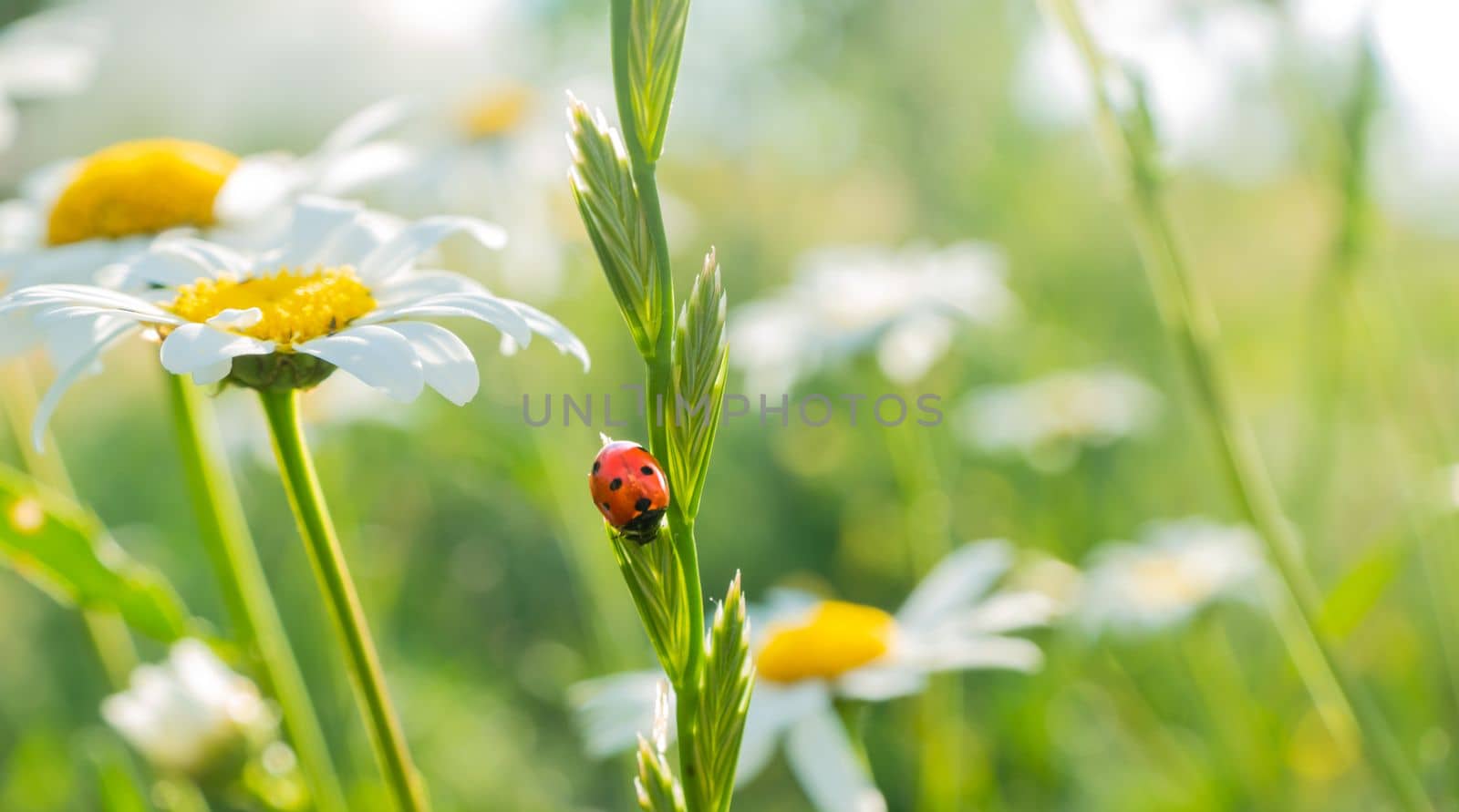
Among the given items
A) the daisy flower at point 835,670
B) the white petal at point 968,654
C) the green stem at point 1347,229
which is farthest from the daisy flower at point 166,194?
the green stem at point 1347,229

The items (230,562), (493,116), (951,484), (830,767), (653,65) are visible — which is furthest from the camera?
(951,484)

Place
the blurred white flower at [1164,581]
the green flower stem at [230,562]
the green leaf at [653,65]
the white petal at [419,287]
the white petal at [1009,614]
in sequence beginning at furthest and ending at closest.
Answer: the blurred white flower at [1164,581]
the white petal at [1009,614]
the green flower stem at [230,562]
the white petal at [419,287]
the green leaf at [653,65]

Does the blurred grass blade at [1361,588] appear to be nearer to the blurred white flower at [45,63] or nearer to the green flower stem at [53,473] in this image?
the green flower stem at [53,473]

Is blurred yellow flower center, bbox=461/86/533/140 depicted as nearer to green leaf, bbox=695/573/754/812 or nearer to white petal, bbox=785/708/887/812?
white petal, bbox=785/708/887/812

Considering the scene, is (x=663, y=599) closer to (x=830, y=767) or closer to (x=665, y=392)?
(x=665, y=392)

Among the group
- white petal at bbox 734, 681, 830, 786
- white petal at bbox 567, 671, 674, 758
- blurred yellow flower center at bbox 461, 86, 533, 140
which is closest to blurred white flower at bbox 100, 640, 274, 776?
white petal at bbox 567, 671, 674, 758

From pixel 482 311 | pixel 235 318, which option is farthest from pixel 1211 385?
pixel 235 318
